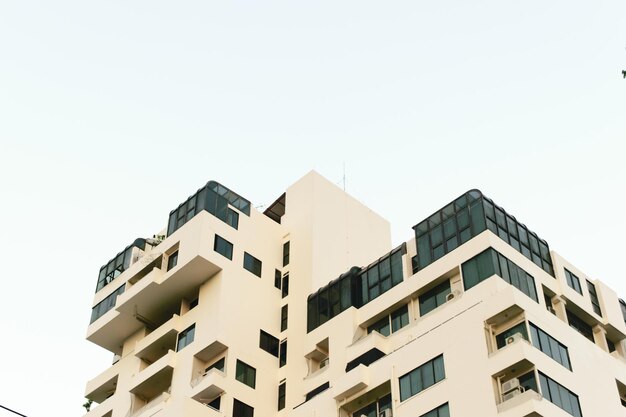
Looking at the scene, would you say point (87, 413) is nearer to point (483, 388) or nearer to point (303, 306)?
point (303, 306)

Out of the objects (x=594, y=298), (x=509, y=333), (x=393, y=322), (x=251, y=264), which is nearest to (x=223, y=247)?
(x=251, y=264)

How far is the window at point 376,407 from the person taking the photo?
176ft

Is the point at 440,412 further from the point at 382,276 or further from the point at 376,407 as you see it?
the point at 382,276

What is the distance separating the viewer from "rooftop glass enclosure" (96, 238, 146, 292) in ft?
238

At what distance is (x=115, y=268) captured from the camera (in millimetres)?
73438

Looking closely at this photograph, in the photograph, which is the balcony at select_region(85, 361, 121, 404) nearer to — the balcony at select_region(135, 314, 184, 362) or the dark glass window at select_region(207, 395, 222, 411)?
the balcony at select_region(135, 314, 184, 362)

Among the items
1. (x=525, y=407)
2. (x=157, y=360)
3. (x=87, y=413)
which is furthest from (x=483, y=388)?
(x=87, y=413)

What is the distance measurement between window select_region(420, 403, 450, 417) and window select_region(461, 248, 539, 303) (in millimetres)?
8072

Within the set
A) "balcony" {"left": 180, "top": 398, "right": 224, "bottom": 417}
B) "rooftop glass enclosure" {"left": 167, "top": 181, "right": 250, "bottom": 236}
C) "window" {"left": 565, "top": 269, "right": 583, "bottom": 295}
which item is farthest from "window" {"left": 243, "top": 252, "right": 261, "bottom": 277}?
"window" {"left": 565, "top": 269, "right": 583, "bottom": 295}

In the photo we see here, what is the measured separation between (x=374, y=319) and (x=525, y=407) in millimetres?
15869

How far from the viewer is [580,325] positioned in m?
58.5

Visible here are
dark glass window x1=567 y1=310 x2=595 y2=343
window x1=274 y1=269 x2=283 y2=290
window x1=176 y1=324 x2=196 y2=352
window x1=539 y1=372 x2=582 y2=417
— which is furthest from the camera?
window x1=274 y1=269 x2=283 y2=290

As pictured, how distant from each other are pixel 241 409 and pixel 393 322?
11243mm

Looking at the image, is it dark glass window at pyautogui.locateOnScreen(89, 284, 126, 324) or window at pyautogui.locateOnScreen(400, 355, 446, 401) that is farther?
dark glass window at pyautogui.locateOnScreen(89, 284, 126, 324)
